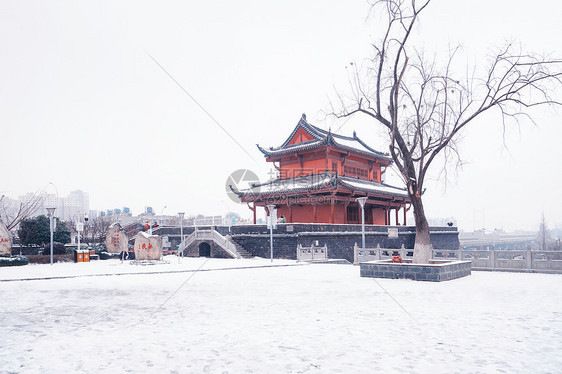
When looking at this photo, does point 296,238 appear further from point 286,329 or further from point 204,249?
point 286,329

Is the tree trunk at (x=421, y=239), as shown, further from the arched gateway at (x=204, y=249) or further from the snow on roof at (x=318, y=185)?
the arched gateway at (x=204, y=249)

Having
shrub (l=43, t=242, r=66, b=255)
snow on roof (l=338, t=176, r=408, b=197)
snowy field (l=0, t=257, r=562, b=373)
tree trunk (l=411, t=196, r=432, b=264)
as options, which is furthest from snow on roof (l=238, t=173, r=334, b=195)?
snowy field (l=0, t=257, r=562, b=373)

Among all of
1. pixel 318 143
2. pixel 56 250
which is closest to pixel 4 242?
pixel 56 250

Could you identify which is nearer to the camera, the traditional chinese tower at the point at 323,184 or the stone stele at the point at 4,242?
the stone stele at the point at 4,242

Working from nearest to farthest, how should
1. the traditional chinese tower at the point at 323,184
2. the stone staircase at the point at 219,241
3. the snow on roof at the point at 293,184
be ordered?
the stone staircase at the point at 219,241, the snow on roof at the point at 293,184, the traditional chinese tower at the point at 323,184

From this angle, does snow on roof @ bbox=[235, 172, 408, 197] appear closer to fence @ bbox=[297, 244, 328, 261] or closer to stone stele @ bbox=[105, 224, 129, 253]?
fence @ bbox=[297, 244, 328, 261]

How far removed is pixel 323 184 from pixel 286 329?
2524 cm

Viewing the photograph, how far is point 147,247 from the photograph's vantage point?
25281mm

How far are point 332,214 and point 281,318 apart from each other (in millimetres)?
23881

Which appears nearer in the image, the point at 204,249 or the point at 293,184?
the point at 204,249

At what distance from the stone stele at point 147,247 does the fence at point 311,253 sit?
835cm

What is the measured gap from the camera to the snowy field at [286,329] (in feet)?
18.1

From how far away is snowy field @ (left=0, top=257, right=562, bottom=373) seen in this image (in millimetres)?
5520

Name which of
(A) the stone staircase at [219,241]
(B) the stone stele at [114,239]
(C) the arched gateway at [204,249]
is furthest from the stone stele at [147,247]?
(B) the stone stele at [114,239]
